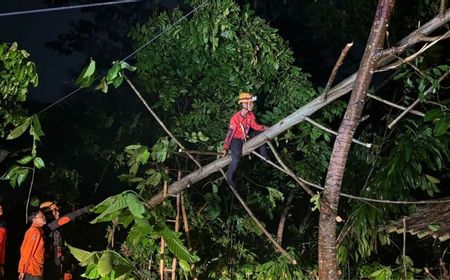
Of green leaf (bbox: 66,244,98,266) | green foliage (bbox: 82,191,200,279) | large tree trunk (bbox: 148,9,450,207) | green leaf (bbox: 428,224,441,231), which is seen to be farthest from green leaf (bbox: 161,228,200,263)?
green leaf (bbox: 428,224,441,231)

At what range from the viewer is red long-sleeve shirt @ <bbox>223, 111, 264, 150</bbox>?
398 centimetres

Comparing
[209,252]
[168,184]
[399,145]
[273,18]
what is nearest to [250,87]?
[168,184]

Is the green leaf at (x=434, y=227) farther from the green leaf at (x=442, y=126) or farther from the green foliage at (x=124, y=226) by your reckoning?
the green foliage at (x=124, y=226)

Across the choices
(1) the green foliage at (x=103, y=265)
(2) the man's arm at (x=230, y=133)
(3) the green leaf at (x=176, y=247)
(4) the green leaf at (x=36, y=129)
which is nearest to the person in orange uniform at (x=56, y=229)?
(2) the man's arm at (x=230, y=133)

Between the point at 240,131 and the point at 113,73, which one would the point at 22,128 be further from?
the point at 240,131

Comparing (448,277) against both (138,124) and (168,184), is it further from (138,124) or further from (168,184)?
(138,124)

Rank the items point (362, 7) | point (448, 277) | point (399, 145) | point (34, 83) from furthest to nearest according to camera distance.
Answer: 1. point (362, 7)
2. point (448, 277)
3. point (399, 145)
4. point (34, 83)

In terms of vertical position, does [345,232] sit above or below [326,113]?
below

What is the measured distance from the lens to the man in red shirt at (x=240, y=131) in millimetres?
3951

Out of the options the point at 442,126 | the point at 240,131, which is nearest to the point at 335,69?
the point at 442,126

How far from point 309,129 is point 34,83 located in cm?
242

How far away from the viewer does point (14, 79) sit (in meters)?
3.64

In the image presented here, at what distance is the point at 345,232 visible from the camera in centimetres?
403

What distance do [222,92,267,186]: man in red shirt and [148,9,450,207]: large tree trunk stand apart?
56 millimetres
